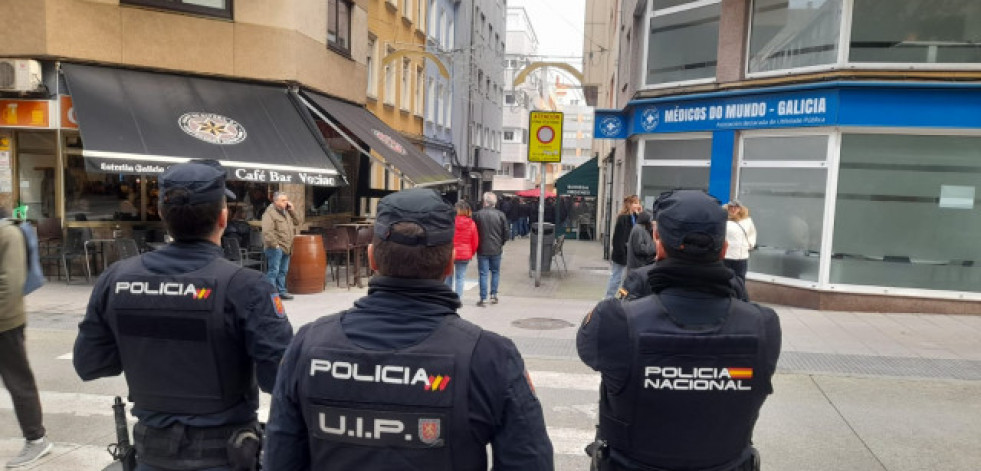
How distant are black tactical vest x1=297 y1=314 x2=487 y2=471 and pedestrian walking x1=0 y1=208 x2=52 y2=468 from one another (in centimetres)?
352

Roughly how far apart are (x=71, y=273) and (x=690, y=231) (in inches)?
497

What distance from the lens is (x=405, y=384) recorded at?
178 cm

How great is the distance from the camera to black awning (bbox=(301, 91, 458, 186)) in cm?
1397

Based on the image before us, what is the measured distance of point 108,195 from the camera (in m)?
→ 12.4

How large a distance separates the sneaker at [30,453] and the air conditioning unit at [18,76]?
8380 millimetres

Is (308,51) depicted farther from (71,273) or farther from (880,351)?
(880,351)

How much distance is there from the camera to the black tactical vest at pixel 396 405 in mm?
1775

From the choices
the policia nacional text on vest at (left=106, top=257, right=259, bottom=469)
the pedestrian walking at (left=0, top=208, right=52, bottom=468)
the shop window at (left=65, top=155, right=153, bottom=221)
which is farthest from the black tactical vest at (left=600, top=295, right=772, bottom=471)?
the shop window at (left=65, top=155, right=153, bottom=221)

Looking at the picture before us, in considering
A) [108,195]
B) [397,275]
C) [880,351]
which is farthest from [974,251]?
[108,195]

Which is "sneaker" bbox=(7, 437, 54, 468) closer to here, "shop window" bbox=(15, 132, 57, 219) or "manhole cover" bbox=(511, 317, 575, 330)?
"manhole cover" bbox=(511, 317, 575, 330)

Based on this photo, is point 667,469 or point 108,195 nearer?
point 667,469

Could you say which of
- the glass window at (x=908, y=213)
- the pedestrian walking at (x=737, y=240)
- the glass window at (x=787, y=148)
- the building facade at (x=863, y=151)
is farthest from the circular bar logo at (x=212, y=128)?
the glass window at (x=908, y=213)

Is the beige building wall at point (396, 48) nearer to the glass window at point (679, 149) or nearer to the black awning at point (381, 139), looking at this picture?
the black awning at point (381, 139)

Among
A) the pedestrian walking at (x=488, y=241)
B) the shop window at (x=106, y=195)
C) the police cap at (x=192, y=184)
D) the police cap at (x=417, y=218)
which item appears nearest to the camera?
the police cap at (x=417, y=218)
